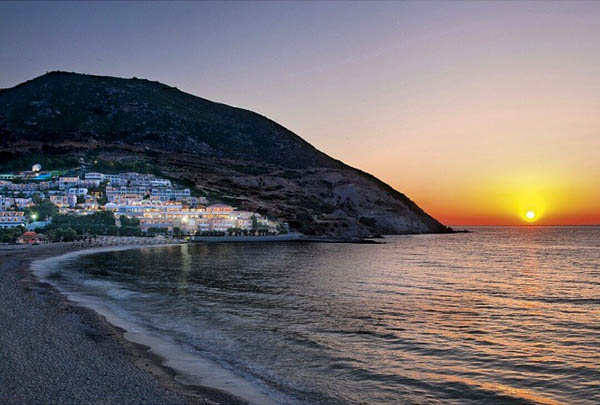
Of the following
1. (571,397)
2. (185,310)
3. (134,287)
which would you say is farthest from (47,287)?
(571,397)

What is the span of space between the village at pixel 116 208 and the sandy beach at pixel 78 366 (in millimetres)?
115428

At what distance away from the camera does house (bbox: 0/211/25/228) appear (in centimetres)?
12199

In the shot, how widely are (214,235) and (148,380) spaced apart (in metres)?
146

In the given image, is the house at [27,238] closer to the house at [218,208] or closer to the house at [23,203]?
the house at [23,203]

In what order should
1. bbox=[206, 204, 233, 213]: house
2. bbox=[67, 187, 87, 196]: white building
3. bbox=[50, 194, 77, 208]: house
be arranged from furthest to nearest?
bbox=[206, 204, 233, 213]: house, bbox=[67, 187, 87, 196]: white building, bbox=[50, 194, 77, 208]: house

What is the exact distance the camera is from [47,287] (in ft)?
105

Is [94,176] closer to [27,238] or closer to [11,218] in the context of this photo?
[11,218]

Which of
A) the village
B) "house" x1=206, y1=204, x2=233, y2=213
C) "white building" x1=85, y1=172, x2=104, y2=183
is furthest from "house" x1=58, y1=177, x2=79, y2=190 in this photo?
"house" x1=206, y1=204, x2=233, y2=213

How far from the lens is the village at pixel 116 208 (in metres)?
131

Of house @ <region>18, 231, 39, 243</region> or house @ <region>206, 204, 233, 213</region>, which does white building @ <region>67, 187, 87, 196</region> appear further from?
house @ <region>18, 231, 39, 243</region>

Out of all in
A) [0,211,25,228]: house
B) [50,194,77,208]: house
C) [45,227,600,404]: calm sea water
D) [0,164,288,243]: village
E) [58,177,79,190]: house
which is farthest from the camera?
[58,177,79,190]: house

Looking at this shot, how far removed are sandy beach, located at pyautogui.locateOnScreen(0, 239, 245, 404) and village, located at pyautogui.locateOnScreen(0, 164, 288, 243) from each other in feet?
379

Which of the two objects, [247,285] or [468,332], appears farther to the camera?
[247,285]

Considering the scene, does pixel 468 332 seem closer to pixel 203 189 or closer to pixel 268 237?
pixel 268 237
